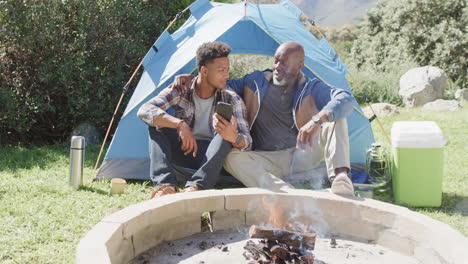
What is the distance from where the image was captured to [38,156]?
500 centimetres

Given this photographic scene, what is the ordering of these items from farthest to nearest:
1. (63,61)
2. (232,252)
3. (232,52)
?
(63,61) → (232,52) → (232,252)

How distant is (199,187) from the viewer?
3.46m

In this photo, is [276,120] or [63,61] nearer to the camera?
[276,120]

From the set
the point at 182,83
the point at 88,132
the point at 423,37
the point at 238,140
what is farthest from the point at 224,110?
the point at 423,37

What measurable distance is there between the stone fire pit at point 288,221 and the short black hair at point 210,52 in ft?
3.68

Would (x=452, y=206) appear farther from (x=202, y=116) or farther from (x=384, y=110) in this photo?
(x=384, y=110)

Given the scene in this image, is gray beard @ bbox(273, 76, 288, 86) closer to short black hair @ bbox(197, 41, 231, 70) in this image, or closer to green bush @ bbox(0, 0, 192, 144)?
short black hair @ bbox(197, 41, 231, 70)

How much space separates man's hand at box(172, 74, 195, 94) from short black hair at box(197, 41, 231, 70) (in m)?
0.18

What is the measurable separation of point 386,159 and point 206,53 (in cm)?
160

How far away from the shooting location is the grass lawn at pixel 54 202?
2863 millimetres

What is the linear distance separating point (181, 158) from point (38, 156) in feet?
6.04

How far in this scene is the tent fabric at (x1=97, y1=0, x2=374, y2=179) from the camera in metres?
4.19

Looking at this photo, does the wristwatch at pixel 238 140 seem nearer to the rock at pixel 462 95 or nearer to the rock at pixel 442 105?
the rock at pixel 442 105

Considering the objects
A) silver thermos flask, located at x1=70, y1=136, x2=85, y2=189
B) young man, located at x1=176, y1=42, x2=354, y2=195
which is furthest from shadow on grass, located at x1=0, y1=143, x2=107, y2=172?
young man, located at x1=176, y1=42, x2=354, y2=195
